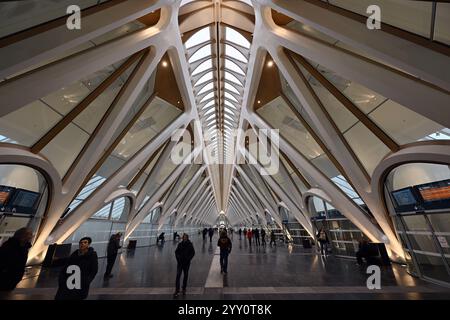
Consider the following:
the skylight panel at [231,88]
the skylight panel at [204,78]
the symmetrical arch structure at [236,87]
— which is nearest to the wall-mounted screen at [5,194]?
the symmetrical arch structure at [236,87]

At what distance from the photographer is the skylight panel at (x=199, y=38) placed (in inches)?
452

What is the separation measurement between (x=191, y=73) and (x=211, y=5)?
13.7 feet

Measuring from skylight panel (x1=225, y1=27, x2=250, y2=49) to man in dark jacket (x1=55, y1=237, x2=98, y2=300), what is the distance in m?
12.3

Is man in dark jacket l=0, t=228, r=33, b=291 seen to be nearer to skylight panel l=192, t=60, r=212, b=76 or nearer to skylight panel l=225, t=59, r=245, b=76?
skylight panel l=192, t=60, r=212, b=76

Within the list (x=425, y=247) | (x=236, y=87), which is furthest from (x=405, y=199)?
(x=236, y=87)

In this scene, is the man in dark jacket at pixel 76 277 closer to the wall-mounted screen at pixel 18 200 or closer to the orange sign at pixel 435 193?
the wall-mounted screen at pixel 18 200

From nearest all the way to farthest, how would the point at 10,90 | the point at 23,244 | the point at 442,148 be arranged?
the point at 23,244 → the point at 10,90 → the point at 442,148

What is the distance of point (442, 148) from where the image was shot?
17.6 feet

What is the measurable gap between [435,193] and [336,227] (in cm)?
690

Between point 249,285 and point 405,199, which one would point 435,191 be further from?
point 249,285

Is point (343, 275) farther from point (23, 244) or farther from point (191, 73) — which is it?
point (191, 73)

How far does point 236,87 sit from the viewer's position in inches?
611

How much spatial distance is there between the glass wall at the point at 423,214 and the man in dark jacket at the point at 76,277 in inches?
350

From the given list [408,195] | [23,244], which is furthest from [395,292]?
[23,244]
